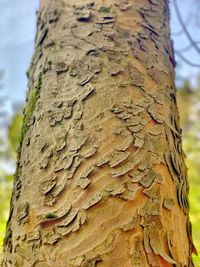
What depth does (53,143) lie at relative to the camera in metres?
0.64

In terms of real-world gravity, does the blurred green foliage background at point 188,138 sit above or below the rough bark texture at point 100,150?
above

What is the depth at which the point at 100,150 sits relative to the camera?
24.2 inches

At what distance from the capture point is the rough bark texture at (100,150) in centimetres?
56

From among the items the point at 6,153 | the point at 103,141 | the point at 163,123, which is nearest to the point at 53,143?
the point at 103,141

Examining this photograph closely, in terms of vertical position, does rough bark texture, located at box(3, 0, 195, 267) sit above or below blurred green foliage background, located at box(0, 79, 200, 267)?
below

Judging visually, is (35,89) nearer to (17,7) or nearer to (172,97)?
(172,97)

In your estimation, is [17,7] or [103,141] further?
[17,7]

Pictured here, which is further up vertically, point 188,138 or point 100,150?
point 188,138

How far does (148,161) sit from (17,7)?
2.40m

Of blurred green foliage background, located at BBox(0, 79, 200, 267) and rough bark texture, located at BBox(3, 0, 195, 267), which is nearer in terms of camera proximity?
rough bark texture, located at BBox(3, 0, 195, 267)

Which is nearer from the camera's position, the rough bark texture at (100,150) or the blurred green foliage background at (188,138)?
the rough bark texture at (100,150)

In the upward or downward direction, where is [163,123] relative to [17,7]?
downward

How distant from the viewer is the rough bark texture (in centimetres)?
56

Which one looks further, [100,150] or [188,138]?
[188,138]
